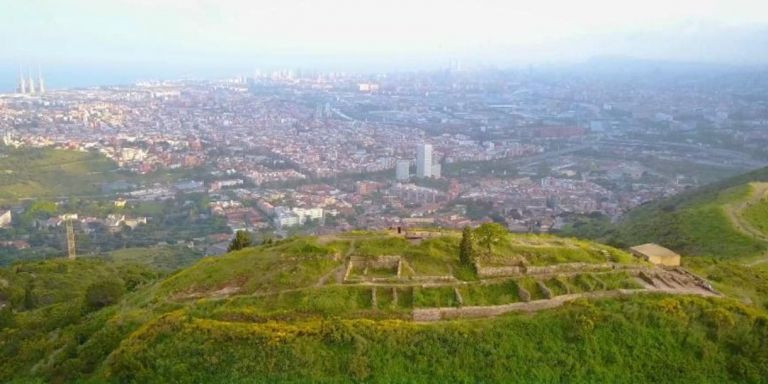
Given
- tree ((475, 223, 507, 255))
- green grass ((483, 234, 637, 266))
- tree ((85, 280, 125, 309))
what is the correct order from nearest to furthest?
green grass ((483, 234, 637, 266)), tree ((475, 223, 507, 255)), tree ((85, 280, 125, 309))

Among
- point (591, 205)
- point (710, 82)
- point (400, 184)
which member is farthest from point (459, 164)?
point (710, 82)

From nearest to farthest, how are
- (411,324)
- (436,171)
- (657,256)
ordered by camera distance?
(411,324) < (657,256) < (436,171)

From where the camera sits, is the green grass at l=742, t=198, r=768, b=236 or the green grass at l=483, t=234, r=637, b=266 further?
the green grass at l=742, t=198, r=768, b=236

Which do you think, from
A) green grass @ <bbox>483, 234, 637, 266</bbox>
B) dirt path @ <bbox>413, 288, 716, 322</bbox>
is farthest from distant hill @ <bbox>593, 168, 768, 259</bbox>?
dirt path @ <bbox>413, 288, 716, 322</bbox>

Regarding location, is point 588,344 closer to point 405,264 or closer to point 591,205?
point 405,264

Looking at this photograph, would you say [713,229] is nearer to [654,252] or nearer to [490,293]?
[654,252]

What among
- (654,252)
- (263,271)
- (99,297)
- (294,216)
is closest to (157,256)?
(294,216)

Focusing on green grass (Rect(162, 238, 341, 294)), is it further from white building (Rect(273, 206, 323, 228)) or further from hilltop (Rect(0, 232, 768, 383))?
white building (Rect(273, 206, 323, 228))
